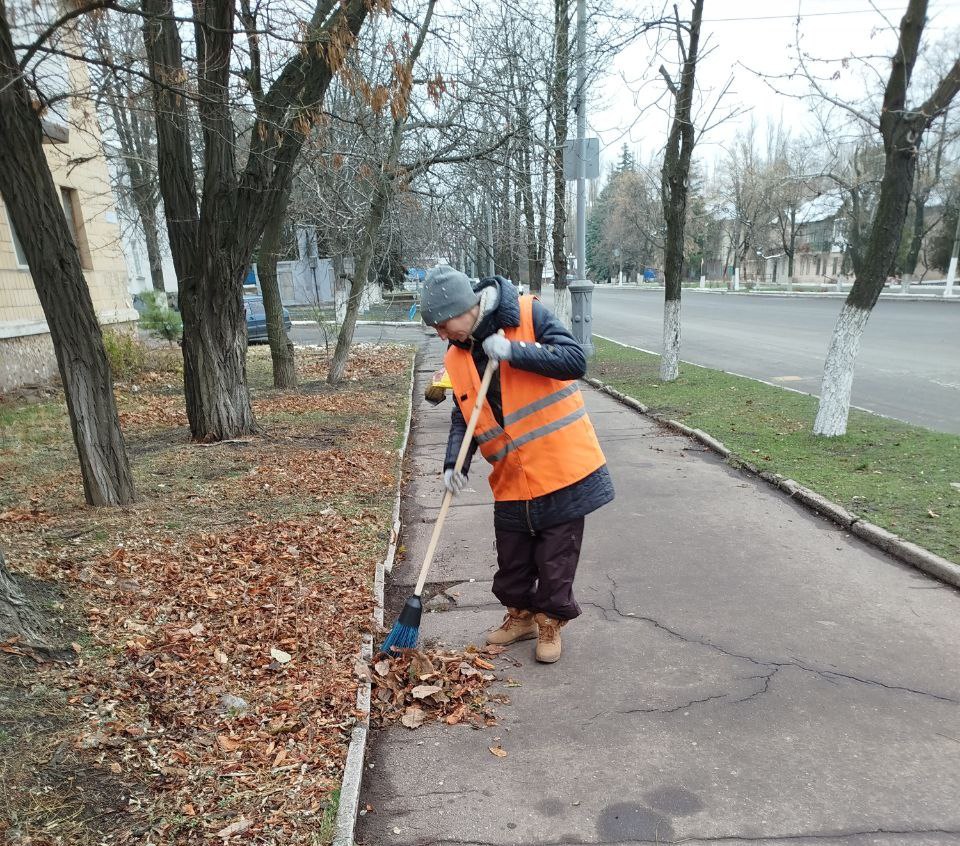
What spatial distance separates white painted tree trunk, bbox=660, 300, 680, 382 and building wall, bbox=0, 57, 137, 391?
866cm

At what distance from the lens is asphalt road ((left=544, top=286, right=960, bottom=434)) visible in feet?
33.4

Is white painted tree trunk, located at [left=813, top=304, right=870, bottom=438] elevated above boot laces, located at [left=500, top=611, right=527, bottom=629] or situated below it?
above

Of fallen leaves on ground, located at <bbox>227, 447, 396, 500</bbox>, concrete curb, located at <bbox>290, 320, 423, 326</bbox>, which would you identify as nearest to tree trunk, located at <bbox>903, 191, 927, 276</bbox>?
concrete curb, located at <bbox>290, 320, 423, 326</bbox>

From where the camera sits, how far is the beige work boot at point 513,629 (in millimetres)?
3814

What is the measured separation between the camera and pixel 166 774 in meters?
2.58

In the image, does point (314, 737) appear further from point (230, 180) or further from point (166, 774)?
point (230, 180)

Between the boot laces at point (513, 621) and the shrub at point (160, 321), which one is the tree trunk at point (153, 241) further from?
the boot laces at point (513, 621)

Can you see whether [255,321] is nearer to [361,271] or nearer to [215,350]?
[361,271]

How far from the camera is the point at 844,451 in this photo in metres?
7.14

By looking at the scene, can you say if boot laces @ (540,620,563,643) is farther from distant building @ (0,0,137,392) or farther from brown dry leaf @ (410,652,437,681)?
distant building @ (0,0,137,392)

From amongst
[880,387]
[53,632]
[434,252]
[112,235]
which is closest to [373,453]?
[53,632]

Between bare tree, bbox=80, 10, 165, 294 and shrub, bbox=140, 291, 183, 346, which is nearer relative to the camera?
bare tree, bbox=80, 10, 165, 294

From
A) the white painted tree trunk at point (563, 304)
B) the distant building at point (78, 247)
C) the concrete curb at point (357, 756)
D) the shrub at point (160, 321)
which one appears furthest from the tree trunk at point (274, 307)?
the concrete curb at point (357, 756)

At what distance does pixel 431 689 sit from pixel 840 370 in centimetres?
597
